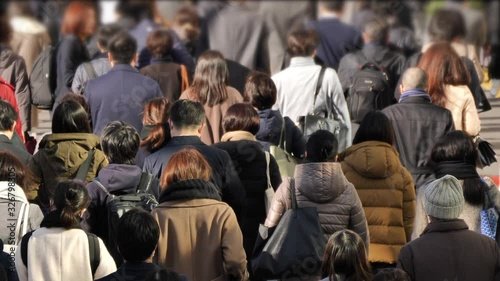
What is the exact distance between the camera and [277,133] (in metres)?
11.3

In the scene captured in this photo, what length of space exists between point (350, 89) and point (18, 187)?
4625mm

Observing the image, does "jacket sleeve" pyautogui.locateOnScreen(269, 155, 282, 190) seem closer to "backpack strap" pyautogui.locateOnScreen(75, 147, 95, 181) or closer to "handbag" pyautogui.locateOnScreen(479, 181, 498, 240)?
"backpack strap" pyautogui.locateOnScreen(75, 147, 95, 181)

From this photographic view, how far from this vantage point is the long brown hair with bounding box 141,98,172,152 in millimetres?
10312

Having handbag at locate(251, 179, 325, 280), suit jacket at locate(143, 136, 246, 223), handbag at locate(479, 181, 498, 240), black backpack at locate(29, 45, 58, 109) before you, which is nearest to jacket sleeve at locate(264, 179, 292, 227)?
handbag at locate(251, 179, 325, 280)

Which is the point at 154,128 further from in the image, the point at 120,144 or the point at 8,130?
the point at 8,130

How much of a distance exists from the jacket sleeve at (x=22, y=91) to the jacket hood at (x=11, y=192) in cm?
406

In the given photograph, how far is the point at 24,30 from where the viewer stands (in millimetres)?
15531

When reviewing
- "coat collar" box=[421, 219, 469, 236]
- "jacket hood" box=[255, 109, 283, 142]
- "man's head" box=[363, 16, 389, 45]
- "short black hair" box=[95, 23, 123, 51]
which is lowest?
"coat collar" box=[421, 219, 469, 236]

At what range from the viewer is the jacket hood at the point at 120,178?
9.33 meters

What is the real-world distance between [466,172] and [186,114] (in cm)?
202

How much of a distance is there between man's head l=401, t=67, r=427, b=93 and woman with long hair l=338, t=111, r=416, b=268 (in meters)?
1.38

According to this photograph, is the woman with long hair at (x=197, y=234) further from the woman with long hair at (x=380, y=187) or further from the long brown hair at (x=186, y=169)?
the woman with long hair at (x=380, y=187)

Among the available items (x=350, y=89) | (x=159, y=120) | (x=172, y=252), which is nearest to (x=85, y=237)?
(x=172, y=252)

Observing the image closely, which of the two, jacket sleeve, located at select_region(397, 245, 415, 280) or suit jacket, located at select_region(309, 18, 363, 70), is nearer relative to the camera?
jacket sleeve, located at select_region(397, 245, 415, 280)
